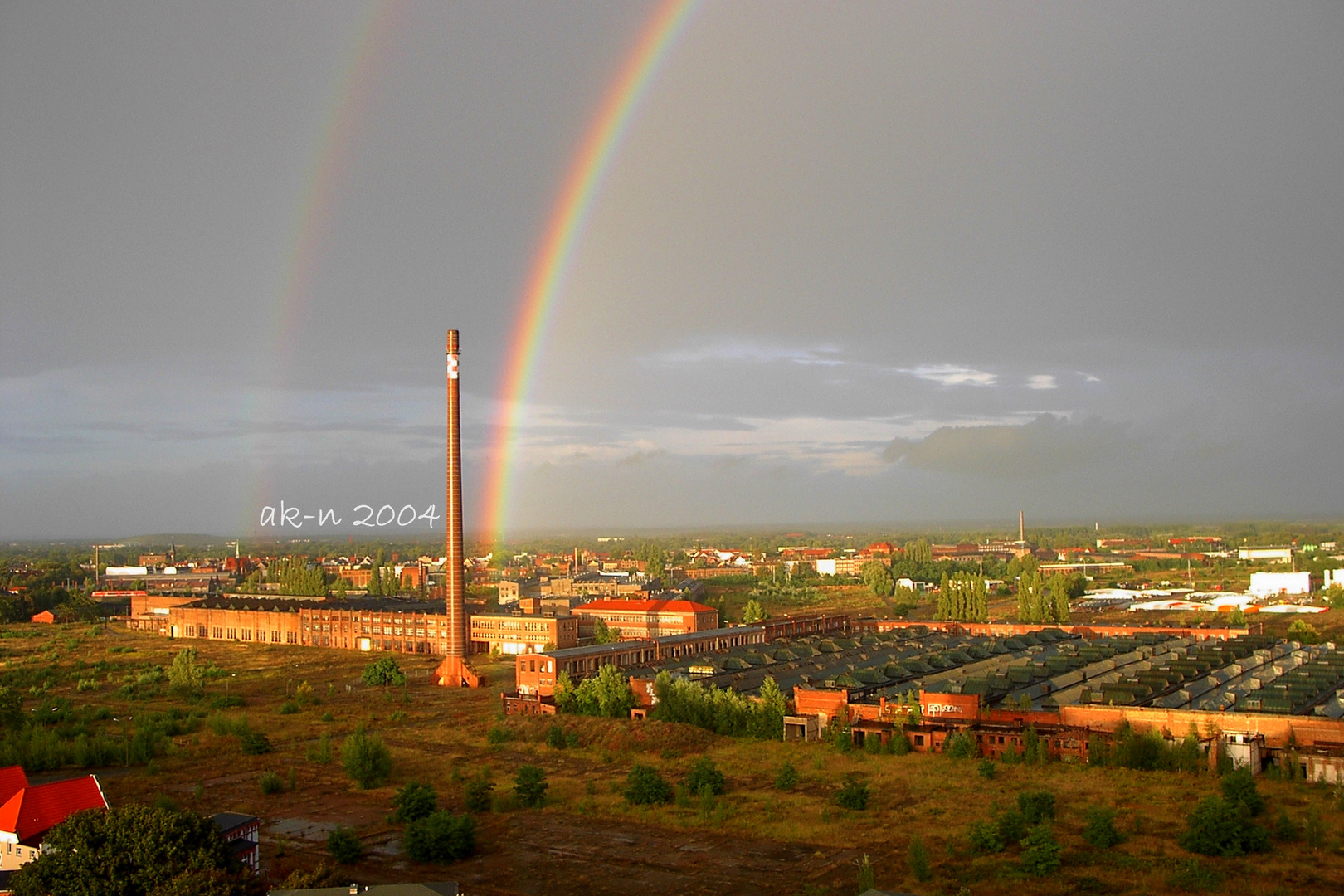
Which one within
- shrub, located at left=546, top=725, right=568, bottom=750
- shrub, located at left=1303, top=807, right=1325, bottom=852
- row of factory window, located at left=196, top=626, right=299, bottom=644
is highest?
shrub, located at left=1303, top=807, right=1325, bottom=852

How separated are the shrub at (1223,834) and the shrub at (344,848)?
14.4 metres

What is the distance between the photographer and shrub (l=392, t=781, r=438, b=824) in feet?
68.9

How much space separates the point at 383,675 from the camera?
4041 centimetres

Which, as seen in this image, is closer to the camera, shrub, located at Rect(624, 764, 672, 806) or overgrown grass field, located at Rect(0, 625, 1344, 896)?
overgrown grass field, located at Rect(0, 625, 1344, 896)

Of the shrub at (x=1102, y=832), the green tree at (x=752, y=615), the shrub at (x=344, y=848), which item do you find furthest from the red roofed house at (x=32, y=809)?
the green tree at (x=752, y=615)

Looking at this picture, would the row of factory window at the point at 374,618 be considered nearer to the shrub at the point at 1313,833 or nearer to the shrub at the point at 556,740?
the shrub at the point at 556,740

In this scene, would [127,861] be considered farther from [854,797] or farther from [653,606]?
[653,606]

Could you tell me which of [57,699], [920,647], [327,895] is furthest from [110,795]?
[920,647]

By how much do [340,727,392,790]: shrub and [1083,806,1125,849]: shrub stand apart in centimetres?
1518

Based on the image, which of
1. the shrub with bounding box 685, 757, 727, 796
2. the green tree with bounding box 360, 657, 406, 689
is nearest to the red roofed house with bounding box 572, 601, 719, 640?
the green tree with bounding box 360, 657, 406, 689

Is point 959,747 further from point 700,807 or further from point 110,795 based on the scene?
point 110,795

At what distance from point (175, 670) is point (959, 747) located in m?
28.0

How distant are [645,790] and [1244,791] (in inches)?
459

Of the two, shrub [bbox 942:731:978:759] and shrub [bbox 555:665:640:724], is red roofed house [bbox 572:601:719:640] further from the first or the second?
shrub [bbox 942:731:978:759]
